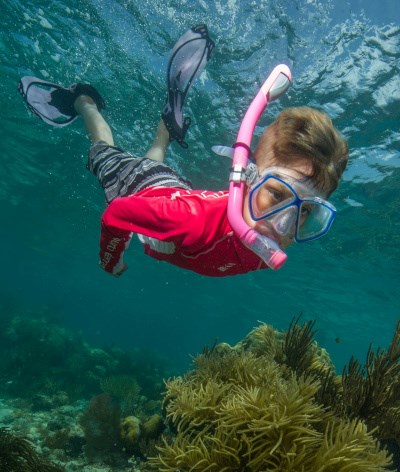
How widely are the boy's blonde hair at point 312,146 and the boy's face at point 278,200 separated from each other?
0.07m

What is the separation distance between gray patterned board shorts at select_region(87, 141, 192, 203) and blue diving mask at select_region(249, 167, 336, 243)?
2.01m

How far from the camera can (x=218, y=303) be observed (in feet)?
200

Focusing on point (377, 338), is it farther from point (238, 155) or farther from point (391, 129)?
point (238, 155)

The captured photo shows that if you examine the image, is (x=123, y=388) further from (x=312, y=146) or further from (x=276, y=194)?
(x=312, y=146)

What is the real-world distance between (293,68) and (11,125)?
58.8 ft

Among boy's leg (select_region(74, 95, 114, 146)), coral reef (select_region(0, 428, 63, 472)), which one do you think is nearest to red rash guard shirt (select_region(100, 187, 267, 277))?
boy's leg (select_region(74, 95, 114, 146))

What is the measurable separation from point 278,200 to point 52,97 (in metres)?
6.38

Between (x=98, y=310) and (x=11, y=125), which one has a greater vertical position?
(x=98, y=310)

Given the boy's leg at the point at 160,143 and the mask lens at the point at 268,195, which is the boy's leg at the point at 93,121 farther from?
the mask lens at the point at 268,195

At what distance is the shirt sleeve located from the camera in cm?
352

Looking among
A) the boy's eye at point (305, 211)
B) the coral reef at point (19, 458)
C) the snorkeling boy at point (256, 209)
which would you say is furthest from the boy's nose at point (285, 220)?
the coral reef at point (19, 458)

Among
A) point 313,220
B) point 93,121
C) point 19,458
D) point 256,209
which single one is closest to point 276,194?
point 256,209

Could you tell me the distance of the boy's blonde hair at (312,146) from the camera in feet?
10.9

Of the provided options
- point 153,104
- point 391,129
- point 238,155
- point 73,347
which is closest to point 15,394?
point 73,347
